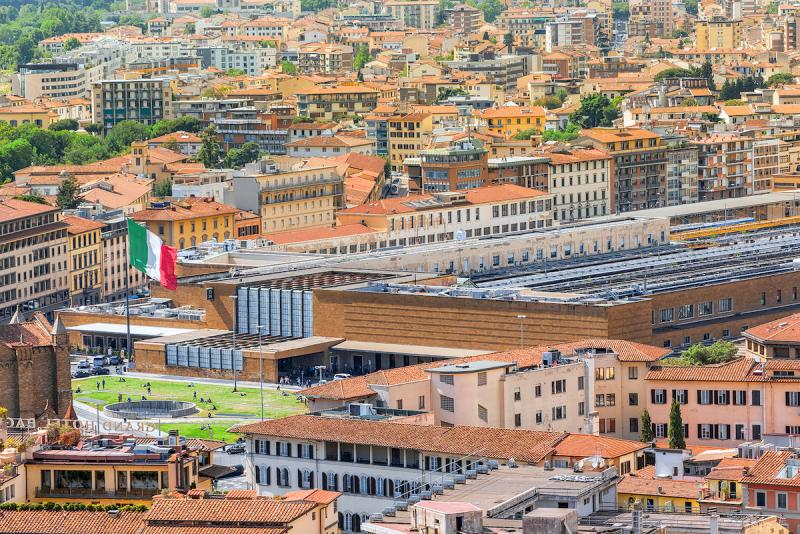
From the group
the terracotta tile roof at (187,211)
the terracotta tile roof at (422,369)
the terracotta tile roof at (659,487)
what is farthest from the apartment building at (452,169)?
the terracotta tile roof at (659,487)

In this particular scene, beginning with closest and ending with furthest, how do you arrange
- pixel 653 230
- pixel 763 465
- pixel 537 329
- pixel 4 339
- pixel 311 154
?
pixel 763 465, pixel 4 339, pixel 537 329, pixel 653 230, pixel 311 154

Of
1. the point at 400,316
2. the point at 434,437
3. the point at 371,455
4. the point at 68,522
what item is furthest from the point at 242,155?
the point at 68,522

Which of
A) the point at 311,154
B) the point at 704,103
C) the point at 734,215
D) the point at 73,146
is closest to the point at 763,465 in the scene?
the point at 734,215

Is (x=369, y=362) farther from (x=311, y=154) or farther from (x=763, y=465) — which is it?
(x=311, y=154)

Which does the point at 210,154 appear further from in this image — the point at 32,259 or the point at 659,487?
the point at 659,487

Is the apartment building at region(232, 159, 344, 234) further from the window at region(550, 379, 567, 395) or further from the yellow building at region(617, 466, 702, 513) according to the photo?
the yellow building at region(617, 466, 702, 513)

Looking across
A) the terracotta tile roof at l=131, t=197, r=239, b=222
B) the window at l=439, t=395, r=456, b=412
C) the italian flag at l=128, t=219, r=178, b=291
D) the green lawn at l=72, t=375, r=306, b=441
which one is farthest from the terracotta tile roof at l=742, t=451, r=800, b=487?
the terracotta tile roof at l=131, t=197, r=239, b=222
